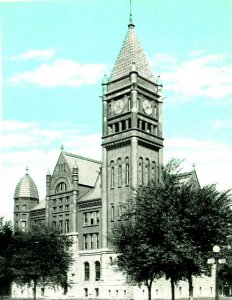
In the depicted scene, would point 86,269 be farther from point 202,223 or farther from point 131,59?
point 202,223

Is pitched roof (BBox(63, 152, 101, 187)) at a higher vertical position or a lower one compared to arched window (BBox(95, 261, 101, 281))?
higher

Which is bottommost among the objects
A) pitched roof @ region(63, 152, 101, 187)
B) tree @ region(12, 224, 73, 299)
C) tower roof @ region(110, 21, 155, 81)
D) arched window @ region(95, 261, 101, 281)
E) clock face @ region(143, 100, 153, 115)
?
arched window @ region(95, 261, 101, 281)

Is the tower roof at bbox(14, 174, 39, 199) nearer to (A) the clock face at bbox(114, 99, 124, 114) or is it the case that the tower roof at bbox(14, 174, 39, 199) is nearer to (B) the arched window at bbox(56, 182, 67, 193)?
(B) the arched window at bbox(56, 182, 67, 193)

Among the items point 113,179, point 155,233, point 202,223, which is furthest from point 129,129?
point 202,223

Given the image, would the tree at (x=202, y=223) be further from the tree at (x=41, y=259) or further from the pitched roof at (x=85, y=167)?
the pitched roof at (x=85, y=167)

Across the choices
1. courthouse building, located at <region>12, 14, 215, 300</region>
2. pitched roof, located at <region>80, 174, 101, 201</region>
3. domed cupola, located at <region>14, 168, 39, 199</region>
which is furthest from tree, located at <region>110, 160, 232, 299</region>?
domed cupola, located at <region>14, 168, 39, 199</region>

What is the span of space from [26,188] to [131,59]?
96.0 feet

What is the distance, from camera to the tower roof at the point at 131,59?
74562 millimetres

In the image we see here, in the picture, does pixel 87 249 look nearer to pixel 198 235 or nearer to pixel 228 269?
pixel 228 269

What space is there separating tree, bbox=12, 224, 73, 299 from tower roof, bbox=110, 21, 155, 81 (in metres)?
29.1

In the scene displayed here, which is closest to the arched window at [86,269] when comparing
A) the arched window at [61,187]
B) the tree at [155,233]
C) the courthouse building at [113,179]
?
the courthouse building at [113,179]

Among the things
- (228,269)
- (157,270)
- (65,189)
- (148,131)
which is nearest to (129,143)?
(148,131)

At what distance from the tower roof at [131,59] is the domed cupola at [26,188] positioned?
24952 mm

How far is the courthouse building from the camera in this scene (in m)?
69.6
